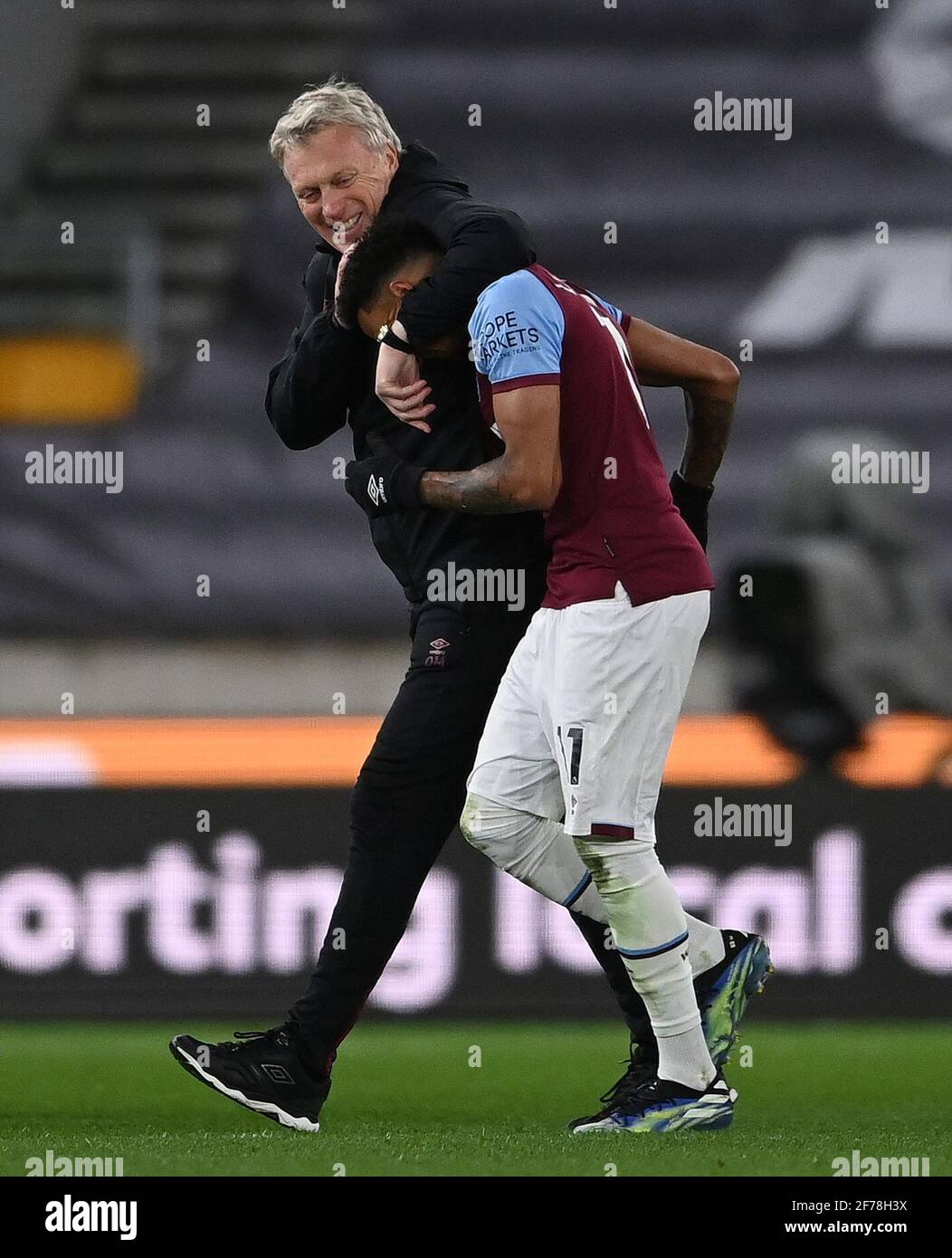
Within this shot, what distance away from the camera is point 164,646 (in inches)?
256

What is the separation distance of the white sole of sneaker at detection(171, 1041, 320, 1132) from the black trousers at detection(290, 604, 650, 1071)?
11 centimetres

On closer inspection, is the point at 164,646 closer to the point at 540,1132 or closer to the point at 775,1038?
the point at 775,1038

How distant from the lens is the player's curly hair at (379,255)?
120 inches

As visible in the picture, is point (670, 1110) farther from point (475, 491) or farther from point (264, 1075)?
point (475, 491)

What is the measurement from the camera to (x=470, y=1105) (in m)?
3.67

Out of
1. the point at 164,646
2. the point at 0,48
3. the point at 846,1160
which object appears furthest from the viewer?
the point at 0,48

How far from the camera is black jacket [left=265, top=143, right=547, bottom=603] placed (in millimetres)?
3004

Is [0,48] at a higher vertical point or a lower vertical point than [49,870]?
higher

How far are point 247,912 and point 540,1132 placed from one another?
6.41 ft

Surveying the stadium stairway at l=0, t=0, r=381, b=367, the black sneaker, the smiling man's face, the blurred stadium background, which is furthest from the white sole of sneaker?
the stadium stairway at l=0, t=0, r=381, b=367

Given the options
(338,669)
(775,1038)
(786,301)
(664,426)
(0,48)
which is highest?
(0,48)

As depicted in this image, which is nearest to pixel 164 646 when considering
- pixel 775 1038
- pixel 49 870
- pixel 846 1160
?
pixel 49 870

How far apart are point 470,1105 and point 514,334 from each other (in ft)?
5.00

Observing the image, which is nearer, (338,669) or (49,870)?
(49,870)
